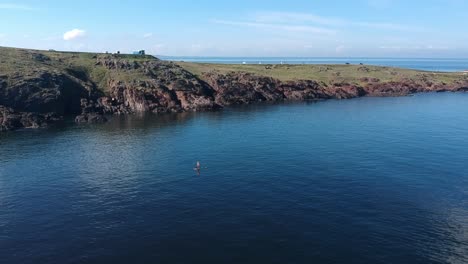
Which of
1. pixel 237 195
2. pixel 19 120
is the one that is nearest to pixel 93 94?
pixel 19 120

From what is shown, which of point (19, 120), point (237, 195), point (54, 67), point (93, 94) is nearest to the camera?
point (237, 195)

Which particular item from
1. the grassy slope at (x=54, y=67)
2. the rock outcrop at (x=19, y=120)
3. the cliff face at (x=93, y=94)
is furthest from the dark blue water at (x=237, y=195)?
the grassy slope at (x=54, y=67)

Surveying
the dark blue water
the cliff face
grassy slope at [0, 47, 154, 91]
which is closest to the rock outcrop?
the cliff face

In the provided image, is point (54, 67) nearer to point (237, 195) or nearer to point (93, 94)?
point (93, 94)

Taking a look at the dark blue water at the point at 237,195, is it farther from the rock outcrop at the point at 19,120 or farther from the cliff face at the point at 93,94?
the cliff face at the point at 93,94

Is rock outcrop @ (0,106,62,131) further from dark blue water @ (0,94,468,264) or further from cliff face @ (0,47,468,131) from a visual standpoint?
dark blue water @ (0,94,468,264)

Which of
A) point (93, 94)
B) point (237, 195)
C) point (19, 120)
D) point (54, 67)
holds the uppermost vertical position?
point (54, 67)

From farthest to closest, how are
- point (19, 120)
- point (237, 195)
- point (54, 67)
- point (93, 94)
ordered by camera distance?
1. point (54, 67)
2. point (93, 94)
3. point (19, 120)
4. point (237, 195)

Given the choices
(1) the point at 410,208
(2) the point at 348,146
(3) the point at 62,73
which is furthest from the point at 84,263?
(3) the point at 62,73
